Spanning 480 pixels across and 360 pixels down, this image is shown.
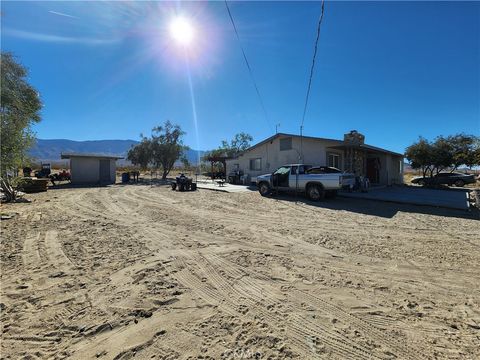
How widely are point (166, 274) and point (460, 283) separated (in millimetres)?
4381

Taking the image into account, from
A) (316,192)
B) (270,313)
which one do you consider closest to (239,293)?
(270,313)

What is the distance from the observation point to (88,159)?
89.5 feet

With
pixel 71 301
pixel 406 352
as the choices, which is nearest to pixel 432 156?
pixel 406 352

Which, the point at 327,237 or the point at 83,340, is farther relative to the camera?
the point at 327,237

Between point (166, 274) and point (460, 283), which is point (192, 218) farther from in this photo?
point (460, 283)

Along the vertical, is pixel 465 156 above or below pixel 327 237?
above

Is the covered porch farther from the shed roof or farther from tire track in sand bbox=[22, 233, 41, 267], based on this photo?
the shed roof

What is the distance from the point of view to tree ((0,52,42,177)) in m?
9.94

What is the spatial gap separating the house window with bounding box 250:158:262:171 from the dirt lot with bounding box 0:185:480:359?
1622 cm

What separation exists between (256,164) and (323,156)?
22.8 feet

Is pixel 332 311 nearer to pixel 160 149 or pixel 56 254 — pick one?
pixel 56 254

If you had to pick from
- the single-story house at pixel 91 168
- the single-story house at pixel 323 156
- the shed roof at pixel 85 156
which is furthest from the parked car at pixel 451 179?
the shed roof at pixel 85 156

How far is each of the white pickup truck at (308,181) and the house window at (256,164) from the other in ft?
24.7

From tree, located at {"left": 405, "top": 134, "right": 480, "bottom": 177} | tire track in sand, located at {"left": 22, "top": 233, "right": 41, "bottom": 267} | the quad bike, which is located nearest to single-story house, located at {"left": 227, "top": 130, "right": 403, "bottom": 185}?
tree, located at {"left": 405, "top": 134, "right": 480, "bottom": 177}
